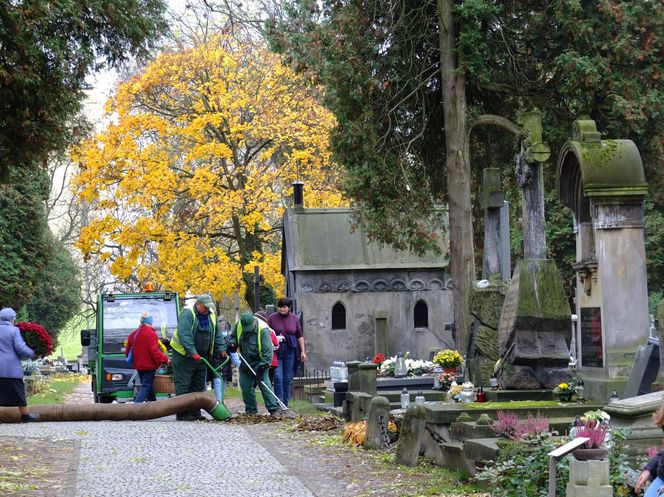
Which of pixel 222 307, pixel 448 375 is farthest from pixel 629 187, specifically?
pixel 222 307

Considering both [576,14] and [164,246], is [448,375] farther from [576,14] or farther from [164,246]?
[164,246]

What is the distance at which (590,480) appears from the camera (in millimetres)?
7969

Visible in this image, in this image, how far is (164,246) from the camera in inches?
1291

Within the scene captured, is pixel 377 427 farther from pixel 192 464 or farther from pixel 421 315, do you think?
pixel 421 315

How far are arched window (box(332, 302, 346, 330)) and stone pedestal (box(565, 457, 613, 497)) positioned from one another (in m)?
29.5

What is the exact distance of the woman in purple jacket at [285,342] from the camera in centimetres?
1973

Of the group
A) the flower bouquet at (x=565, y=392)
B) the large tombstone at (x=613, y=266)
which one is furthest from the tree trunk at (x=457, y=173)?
the flower bouquet at (x=565, y=392)

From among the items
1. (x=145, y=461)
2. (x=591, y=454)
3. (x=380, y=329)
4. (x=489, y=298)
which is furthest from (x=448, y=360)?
(x=380, y=329)

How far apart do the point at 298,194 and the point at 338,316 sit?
4463mm

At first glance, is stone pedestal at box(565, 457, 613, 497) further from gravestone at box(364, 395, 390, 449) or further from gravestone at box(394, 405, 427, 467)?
gravestone at box(364, 395, 390, 449)

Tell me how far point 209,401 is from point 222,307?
38.6 meters

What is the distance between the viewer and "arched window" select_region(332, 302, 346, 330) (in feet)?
123

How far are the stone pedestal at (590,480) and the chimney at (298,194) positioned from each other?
27.8 m

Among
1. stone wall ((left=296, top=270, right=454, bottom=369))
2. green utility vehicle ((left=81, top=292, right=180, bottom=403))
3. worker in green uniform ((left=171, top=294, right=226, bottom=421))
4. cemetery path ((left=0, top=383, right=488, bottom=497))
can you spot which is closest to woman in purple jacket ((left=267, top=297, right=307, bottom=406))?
worker in green uniform ((left=171, top=294, right=226, bottom=421))
